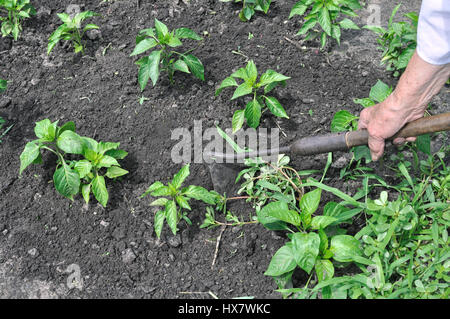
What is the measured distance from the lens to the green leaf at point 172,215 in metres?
2.32

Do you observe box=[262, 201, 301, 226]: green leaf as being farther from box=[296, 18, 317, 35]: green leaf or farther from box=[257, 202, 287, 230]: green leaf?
box=[296, 18, 317, 35]: green leaf

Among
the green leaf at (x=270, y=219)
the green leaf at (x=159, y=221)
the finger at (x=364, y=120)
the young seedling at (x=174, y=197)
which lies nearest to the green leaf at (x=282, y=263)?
the green leaf at (x=270, y=219)

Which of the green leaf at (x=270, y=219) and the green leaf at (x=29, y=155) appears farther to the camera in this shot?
the green leaf at (x=29, y=155)

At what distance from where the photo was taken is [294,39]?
3.17 m

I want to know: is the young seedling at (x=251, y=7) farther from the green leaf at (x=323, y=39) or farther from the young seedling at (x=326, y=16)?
the green leaf at (x=323, y=39)

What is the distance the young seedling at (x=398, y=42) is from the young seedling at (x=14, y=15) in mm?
2325

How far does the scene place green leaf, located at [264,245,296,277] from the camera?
6.97 ft

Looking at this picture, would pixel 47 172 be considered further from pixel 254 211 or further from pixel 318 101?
pixel 318 101

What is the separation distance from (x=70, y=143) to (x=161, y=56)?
0.88m

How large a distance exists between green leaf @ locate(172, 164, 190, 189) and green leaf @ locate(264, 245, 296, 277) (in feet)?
2.00

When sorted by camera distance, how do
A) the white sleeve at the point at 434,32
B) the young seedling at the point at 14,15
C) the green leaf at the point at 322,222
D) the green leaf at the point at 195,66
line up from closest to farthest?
the white sleeve at the point at 434,32
the green leaf at the point at 322,222
the green leaf at the point at 195,66
the young seedling at the point at 14,15

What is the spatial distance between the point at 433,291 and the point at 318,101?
1.29 meters

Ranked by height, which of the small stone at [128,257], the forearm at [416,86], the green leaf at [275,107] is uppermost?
the forearm at [416,86]

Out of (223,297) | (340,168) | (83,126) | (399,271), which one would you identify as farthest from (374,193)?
(83,126)
